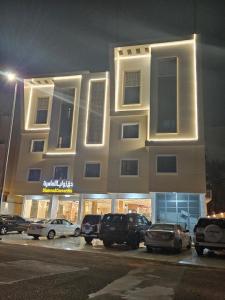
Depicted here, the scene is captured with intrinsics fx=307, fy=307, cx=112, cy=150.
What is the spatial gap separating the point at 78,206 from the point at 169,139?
13038mm

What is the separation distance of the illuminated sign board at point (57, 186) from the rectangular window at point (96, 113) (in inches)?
215

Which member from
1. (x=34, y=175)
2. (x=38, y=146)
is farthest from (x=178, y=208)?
(x=38, y=146)

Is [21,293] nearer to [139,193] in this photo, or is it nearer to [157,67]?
[139,193]

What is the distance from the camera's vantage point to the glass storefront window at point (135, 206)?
32656 millimetres

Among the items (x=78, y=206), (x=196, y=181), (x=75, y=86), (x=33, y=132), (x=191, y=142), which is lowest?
(x=78, y=206)

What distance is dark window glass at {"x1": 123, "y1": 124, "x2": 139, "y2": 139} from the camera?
34.0 meters

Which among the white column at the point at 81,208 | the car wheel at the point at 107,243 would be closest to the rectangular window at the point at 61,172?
the white column at the point at 81,208

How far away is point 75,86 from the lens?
1547 inches

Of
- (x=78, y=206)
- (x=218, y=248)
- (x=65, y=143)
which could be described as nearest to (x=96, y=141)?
(x=65, y=143)

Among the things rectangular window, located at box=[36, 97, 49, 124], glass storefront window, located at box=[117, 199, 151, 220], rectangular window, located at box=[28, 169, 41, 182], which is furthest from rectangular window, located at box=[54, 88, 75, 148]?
glass storefront window, located at box=[117, 199, 151, 220]

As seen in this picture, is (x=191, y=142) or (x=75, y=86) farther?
(x=75, y=86)

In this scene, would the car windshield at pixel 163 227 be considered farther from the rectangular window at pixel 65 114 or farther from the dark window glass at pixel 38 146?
the dark window glass at pixel 38 146

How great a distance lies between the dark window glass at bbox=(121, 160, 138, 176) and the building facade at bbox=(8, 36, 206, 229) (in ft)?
0.35

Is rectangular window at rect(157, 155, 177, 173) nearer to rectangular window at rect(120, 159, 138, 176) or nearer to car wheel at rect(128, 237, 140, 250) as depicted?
rectangular window at rect(120, 159, 138, 176)
